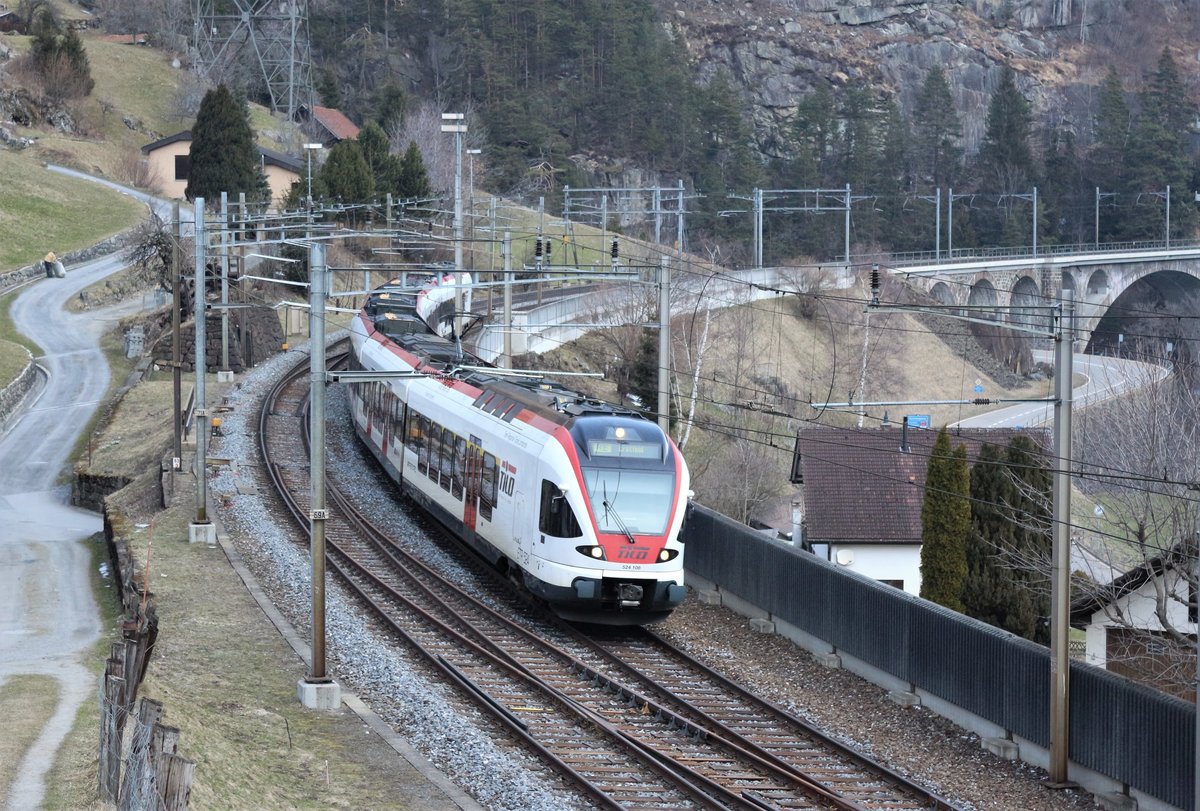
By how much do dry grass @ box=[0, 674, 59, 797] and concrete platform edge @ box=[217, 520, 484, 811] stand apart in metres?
3.17

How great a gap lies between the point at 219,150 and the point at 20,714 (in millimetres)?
63097

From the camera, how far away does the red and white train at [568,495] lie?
810 inches

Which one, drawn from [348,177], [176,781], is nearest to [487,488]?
[176,781]

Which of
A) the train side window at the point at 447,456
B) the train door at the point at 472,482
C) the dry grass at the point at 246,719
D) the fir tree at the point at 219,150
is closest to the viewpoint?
the dry grass at the point at 246,719

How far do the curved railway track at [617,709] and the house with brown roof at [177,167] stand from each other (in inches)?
2551

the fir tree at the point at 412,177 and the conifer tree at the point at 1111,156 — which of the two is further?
the conifer tree at the point at 1111,156

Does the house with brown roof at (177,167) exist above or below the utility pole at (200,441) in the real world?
above

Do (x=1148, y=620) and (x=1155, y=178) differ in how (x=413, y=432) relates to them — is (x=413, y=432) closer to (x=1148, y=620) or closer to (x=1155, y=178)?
(x=1148, y=620)

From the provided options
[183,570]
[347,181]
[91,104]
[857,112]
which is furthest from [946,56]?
[183,570]

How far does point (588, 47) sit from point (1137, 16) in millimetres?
90109

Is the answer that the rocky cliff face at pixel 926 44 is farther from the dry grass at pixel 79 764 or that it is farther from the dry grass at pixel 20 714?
the dry grass at pixel 79 764

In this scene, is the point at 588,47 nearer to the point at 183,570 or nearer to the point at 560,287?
the point at 560,287

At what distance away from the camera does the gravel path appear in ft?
51.0

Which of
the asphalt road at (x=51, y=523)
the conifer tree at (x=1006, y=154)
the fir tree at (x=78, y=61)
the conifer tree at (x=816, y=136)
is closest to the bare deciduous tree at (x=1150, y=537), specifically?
the asphalt road at (x=51, y=523)
